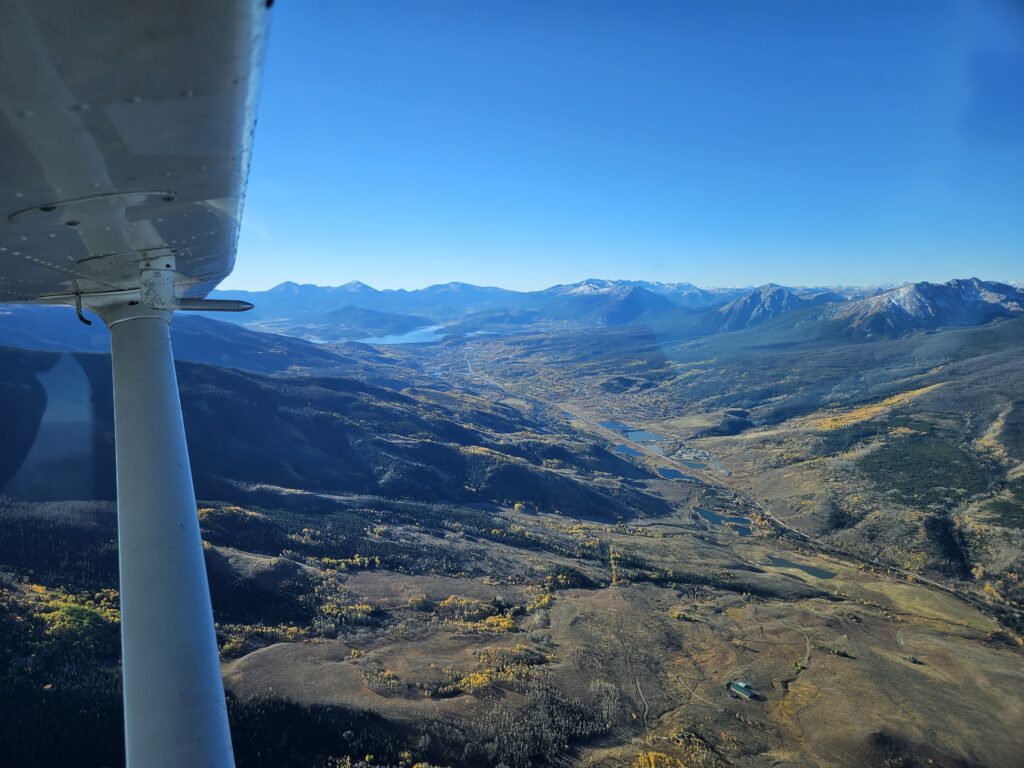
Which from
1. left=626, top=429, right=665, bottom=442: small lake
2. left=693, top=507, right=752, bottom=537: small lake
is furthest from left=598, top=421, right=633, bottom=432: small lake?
left=693, top=507, right=752, bottom=537: small lake

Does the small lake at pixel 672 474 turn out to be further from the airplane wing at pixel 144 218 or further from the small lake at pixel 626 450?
the airplane wing at pixel 144 218

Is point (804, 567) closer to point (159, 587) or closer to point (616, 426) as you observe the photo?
point (159, 587)

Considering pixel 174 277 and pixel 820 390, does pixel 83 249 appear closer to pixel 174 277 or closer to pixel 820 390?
pixel 174 277

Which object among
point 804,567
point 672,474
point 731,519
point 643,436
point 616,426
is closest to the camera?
point 804,567

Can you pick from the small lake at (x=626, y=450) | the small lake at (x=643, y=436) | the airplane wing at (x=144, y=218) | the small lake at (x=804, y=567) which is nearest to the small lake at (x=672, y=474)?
the small lake at (x=626, y=450)

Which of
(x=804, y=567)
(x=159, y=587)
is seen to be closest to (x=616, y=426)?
(x=804, y=567)
